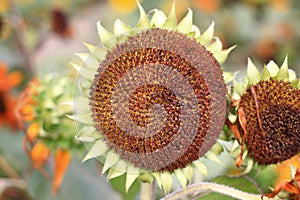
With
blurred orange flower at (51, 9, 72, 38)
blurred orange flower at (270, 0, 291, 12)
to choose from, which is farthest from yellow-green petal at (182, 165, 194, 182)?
blurred orange flower at (270, 0, 291, 12)

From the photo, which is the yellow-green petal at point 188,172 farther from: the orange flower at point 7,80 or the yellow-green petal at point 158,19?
the orange flower at point 7,80

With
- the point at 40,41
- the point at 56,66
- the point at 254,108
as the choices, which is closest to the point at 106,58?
the point at 254,108

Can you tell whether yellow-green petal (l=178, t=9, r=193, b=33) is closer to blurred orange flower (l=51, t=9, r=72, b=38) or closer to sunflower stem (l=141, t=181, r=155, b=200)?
sunflower stem (l=141, t=181, r=155, b=200)

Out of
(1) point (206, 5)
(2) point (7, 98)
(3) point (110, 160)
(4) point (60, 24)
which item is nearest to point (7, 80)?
(2) point (7, 98)

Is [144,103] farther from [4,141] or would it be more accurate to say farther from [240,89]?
[4,141]

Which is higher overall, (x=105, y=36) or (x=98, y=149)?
(x=105, y=36)

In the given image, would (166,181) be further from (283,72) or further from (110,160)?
(283,72)
